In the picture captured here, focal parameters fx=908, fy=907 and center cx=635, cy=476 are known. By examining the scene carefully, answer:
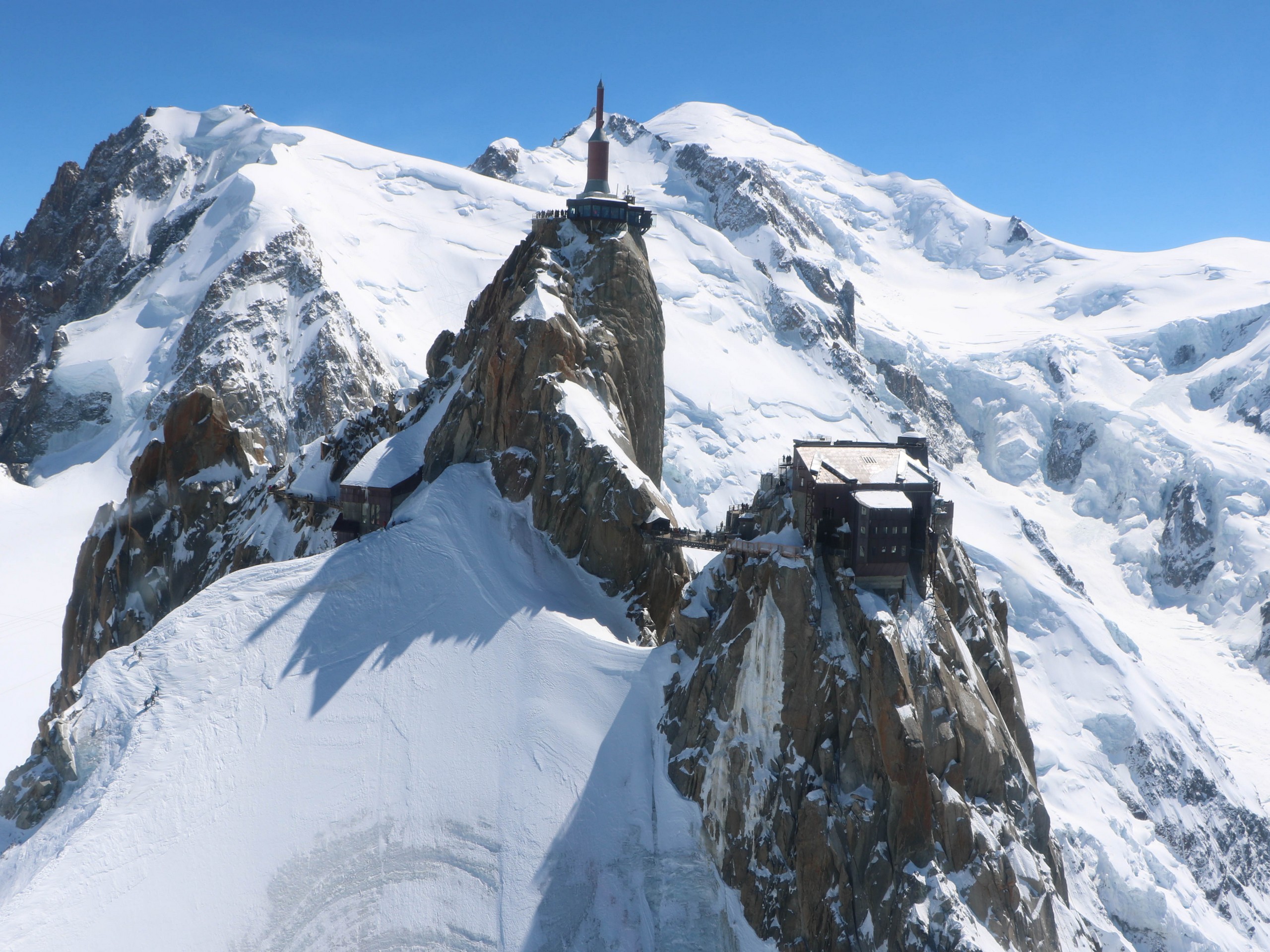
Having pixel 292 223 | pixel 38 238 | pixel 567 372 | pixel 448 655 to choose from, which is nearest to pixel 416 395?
pixel 567 372

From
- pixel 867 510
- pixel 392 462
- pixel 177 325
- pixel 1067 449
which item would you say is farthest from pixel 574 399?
pixel 1067 449

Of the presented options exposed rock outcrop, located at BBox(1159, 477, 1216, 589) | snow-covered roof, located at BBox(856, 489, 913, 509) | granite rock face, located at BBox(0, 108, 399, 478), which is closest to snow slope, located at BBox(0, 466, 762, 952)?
snow-covered roof, located at BBox(856, 489, 913, 509)

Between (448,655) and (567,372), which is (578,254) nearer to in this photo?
(567,372)

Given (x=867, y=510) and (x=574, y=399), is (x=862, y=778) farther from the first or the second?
(x=574, y=399)

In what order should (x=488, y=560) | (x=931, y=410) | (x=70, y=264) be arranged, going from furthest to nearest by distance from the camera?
(x=931, y=410) < (x=70, y=264) < (x=488, y=560)

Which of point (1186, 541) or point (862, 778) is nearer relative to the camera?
point (862, 778)
